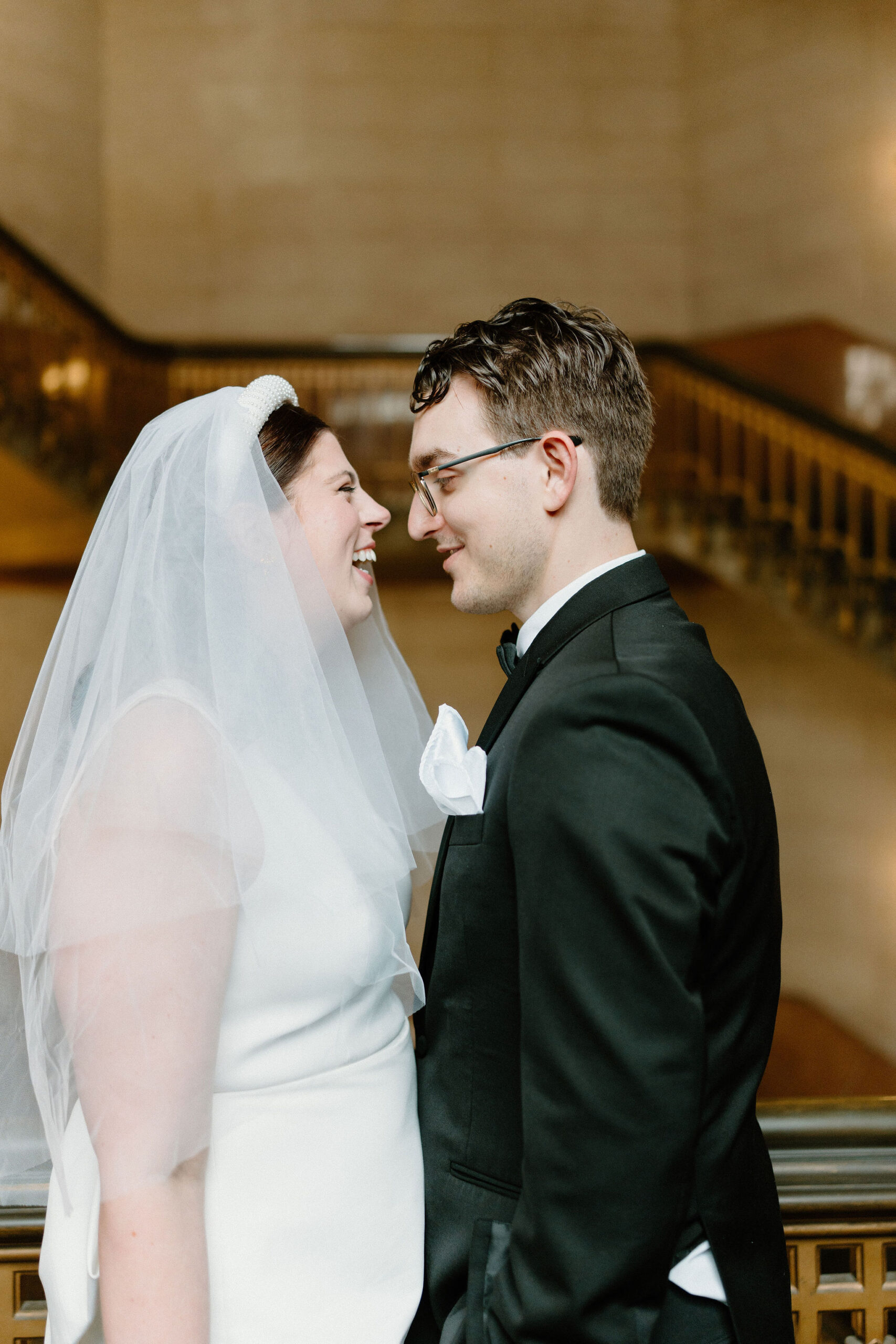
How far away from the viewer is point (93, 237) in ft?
28.7

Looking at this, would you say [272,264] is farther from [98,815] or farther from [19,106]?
[98,815]

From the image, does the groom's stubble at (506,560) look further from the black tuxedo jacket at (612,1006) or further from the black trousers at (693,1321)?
the black trousers at (693,1321)

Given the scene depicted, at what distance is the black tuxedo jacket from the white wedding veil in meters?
0.17

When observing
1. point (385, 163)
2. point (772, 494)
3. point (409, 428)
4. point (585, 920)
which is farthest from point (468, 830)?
point (385, 163)

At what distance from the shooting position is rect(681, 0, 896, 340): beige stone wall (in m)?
8.19

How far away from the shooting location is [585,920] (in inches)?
44.9

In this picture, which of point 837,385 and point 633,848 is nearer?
point 633,848

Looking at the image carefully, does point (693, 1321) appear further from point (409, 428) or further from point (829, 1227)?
point (409, 428)

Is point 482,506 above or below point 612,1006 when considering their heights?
above

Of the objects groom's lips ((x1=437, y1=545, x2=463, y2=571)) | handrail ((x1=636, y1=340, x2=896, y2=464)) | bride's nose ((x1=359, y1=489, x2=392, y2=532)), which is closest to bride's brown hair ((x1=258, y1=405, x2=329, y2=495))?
bride's nose ((x1=359, y1=489, x2=392, y2=532))

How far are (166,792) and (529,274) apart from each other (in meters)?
8.55

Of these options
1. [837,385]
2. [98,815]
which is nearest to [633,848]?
[98,815]

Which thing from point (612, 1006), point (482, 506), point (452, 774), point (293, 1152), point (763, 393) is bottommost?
point (293, 1152)

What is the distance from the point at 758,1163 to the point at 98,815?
0.92 m
